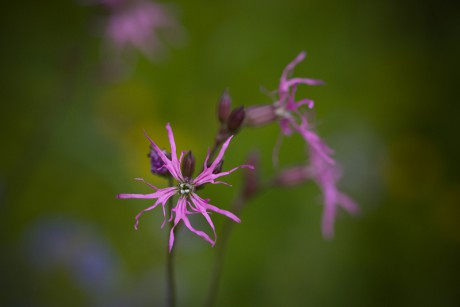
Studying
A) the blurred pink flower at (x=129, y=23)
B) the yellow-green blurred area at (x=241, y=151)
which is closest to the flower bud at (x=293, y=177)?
the yellow-green blurred area at (x=241, y=151)

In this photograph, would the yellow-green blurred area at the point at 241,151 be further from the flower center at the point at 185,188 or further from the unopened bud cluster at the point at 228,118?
the flower center at the point at 185,188

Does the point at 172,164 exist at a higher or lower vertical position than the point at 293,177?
lower

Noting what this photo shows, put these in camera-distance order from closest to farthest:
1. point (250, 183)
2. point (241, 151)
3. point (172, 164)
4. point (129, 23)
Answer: point (172, 164) → point (250, 183) → point (129, 23) → point (241, 151)

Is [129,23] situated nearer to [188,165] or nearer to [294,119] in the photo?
[294,119]

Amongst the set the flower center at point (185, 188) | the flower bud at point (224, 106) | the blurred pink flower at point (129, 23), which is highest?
the blurred pink flower at point (129, 23)

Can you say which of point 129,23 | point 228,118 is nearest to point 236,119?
point 228,118
